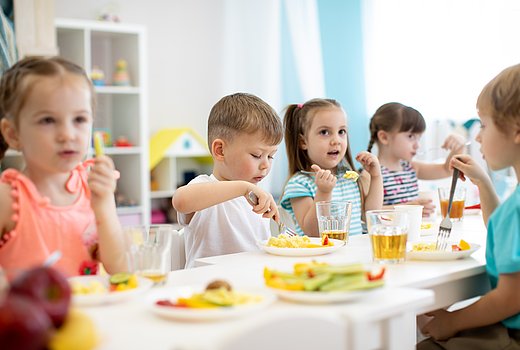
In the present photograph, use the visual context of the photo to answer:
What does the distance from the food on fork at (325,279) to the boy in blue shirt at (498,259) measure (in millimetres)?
356

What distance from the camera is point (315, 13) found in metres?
4.32

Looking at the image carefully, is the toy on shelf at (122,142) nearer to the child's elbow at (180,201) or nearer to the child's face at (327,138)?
the child's face at (327,138)

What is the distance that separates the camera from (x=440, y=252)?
1508 millimetres

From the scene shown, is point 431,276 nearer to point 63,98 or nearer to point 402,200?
point 63,98

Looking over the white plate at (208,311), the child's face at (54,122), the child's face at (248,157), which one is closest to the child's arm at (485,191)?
the child's face at (248,157)

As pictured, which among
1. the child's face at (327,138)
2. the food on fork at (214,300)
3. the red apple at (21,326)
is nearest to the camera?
the red apple at (21,326)

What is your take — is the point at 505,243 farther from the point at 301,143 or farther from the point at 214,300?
the point at 301,143

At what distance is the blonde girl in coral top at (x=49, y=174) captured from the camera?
134 centimetres

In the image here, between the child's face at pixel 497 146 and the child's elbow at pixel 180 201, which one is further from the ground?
the child's face at pixel 497 146

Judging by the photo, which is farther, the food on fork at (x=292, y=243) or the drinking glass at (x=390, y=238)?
the food on fork at (x=292, y=243)

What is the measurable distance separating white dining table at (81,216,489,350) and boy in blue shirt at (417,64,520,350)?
0.20ft

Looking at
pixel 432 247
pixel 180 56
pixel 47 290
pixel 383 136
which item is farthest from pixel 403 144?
pixel 180 56

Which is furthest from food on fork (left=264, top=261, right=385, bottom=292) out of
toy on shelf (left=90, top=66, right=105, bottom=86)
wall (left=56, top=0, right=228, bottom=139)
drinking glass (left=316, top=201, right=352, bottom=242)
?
wall (left=56, top=0, right=228, bottom=139)

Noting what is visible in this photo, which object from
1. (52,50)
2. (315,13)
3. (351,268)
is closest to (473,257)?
(351,268)
